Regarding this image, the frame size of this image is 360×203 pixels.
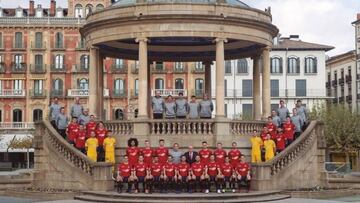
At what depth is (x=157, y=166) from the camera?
80.4ft

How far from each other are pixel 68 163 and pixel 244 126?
754 cm

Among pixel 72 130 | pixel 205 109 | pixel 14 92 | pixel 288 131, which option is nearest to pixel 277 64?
pixel 14 92

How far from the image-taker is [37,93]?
314 ft

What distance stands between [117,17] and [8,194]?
8.40 metres

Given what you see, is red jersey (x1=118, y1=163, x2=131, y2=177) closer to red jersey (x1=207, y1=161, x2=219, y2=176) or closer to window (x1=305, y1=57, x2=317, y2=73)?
red jersey (x1=207, y1=161, x2=219, y2=176)

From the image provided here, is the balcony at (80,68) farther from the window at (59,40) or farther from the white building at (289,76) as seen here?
the white building at (289,76)

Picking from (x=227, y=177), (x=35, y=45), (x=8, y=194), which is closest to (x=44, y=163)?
(x=8, y=194)

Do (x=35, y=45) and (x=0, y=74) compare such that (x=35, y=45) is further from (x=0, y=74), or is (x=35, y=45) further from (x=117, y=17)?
(x=117, y=17)

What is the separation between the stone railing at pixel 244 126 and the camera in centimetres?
2930

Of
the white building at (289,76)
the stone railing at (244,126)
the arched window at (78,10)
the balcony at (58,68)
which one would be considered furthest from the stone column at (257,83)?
the arched window at (78,10)

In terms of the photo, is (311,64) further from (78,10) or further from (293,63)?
(78,10)

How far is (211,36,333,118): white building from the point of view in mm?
95938

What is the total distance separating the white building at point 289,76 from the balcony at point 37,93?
2470 centimetres

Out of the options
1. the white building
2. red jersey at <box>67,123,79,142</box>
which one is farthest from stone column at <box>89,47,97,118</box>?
the white building
